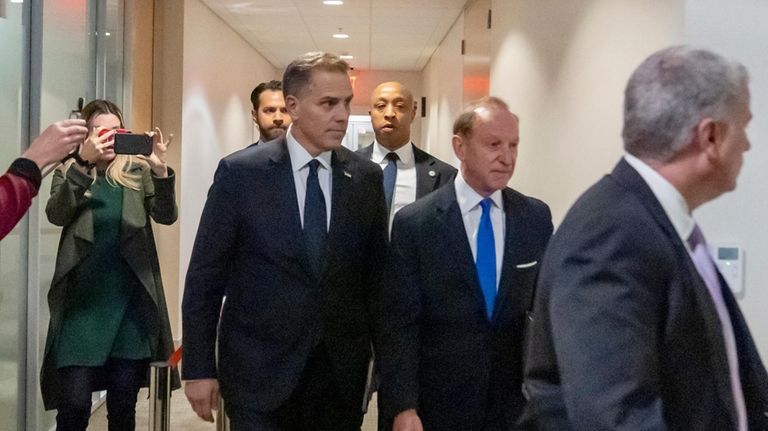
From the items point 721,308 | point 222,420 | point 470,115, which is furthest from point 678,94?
point 222,420

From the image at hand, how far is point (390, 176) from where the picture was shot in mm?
3633

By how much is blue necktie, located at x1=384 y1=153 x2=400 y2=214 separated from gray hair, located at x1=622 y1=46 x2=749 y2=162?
2.39 metres

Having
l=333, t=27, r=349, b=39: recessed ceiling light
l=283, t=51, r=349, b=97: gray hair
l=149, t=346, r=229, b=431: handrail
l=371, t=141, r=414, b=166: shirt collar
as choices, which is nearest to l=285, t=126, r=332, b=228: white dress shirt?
l=283, t=51, r=349, b=97: gray hair

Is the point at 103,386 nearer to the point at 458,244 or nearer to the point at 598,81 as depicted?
the point at 458,244

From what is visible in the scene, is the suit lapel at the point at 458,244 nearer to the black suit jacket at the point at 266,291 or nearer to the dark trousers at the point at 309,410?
the black suit jacket at the point at 266,291

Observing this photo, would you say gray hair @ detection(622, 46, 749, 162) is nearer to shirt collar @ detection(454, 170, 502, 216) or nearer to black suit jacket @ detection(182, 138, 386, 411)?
shirt collar @ detection(454, 170, 502, 216)

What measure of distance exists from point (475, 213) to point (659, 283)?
3.65ft

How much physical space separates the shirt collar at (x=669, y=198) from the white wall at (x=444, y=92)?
6.16 metres

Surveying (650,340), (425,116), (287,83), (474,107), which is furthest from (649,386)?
(425,116)

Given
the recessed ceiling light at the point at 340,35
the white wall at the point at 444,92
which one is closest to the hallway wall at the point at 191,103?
the recessed ceiling light at the point at 340,35

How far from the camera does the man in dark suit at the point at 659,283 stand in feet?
3.67

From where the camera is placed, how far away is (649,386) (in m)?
1.12

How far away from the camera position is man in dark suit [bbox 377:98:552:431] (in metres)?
2.12

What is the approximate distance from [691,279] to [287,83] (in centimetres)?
141
